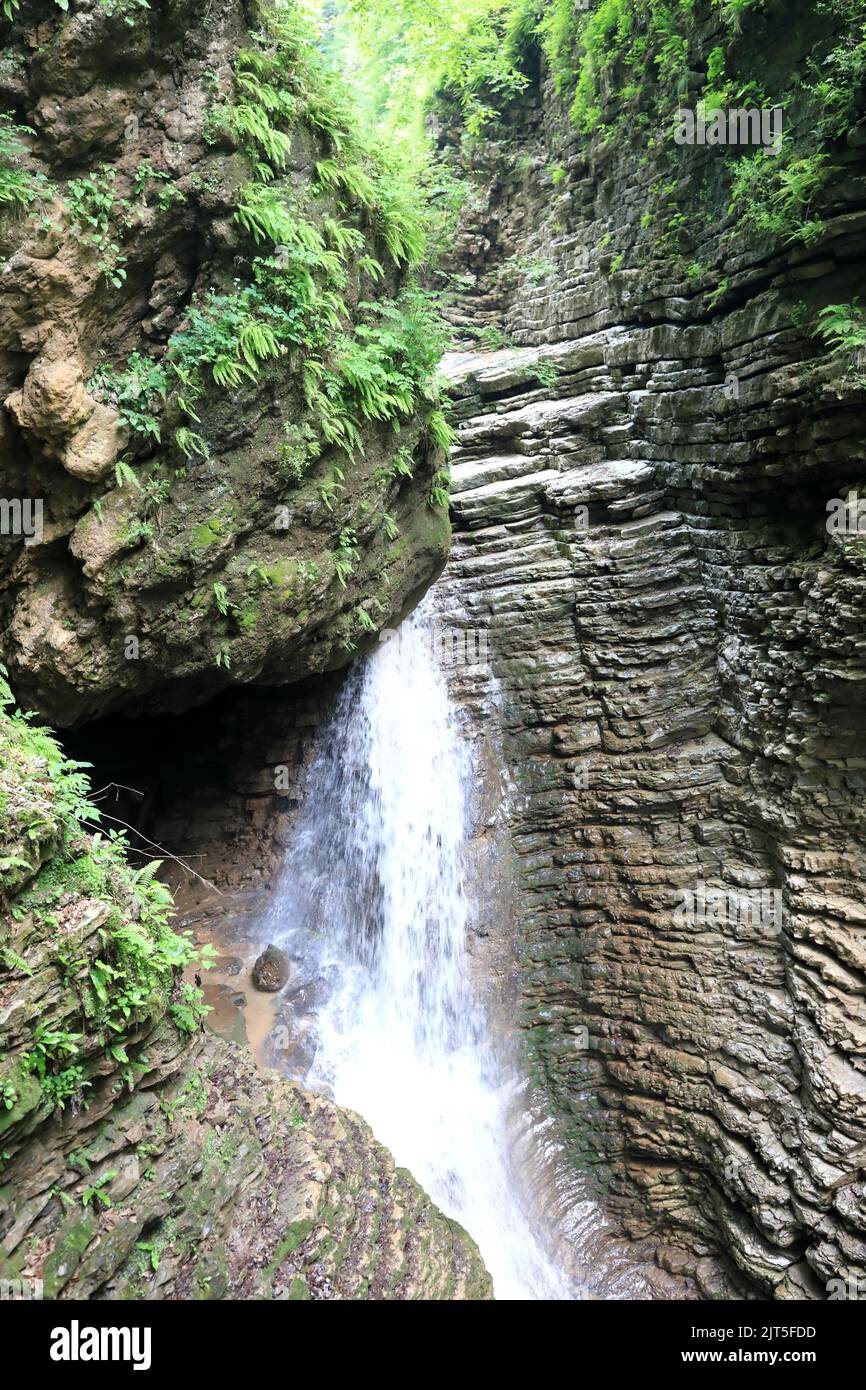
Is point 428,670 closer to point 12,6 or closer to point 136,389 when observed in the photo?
point 136,389

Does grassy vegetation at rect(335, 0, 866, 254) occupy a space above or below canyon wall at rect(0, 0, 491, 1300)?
above

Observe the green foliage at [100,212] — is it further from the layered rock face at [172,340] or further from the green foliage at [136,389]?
the green foliage at [136,389]

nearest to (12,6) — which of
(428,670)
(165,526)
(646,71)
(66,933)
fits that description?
(165,526)

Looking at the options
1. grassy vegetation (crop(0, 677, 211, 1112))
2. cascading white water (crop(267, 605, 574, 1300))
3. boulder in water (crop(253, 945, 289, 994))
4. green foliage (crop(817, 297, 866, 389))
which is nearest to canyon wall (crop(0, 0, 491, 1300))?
grassy vegetation (crop(0, 677, 211, 1112))

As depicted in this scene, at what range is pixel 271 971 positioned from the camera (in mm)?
9617

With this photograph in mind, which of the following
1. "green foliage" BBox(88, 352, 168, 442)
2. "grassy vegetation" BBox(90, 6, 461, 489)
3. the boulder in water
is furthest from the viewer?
the boulder in water

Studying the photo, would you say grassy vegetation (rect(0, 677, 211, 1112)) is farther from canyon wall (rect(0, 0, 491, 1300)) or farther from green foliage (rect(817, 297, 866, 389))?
green foliage (rect(817, 297, 866, 389))

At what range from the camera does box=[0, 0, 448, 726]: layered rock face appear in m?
5.38

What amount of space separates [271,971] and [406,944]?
1808 mm

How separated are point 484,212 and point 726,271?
747 cm

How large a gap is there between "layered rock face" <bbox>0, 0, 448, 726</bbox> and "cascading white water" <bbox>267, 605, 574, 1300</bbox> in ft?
11.8

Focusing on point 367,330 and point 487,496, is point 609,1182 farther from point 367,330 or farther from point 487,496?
point 367,330

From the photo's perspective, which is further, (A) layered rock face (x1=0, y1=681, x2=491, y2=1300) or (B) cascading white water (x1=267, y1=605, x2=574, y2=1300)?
(B) cascading white water (x1=267, y1=605, x2=574, y2=1300)

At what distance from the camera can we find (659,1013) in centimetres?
947
